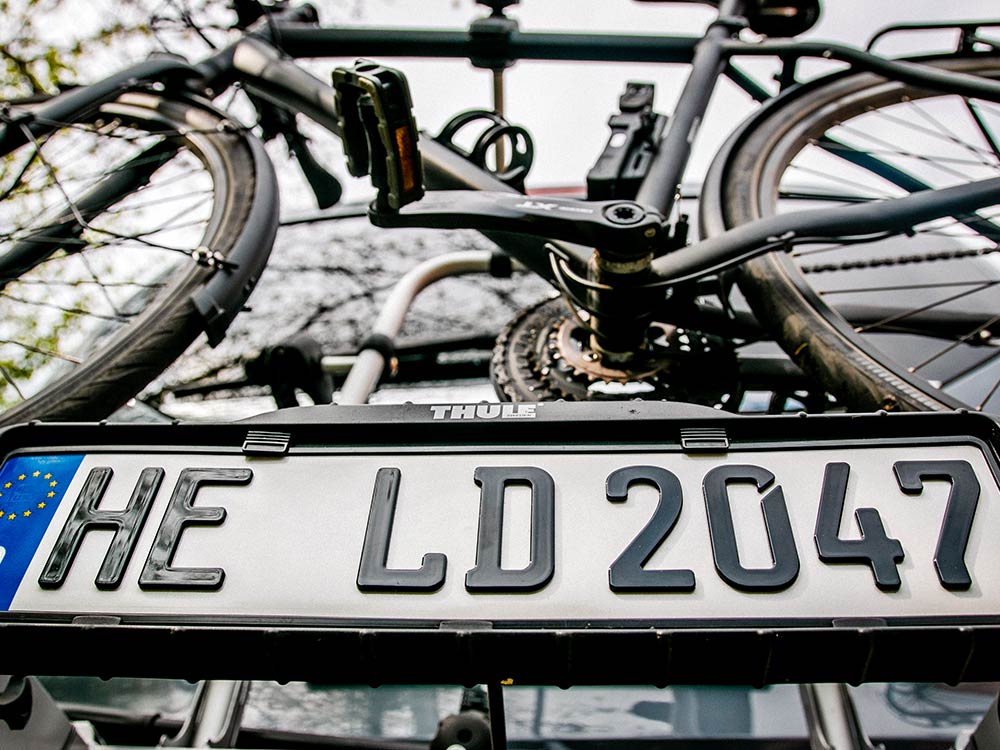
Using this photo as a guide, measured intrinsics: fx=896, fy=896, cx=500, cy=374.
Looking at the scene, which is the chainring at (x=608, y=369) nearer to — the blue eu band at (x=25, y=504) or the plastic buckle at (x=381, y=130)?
the plastic buckle at (x=381, y=130)

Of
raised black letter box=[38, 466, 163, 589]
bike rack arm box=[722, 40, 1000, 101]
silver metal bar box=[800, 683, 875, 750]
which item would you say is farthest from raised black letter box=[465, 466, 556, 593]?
bike rack arm box=[722, 40, 1000, 101]

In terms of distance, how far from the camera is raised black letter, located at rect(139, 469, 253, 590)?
119 centimetres

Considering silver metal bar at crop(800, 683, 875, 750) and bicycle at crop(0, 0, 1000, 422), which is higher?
bicycle at crop(0, 0, 1000, 422)

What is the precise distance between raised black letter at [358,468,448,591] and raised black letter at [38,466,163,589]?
33cm

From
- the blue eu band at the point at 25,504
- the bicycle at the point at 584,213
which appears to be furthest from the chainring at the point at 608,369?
the blue eu band at the point at 25,504

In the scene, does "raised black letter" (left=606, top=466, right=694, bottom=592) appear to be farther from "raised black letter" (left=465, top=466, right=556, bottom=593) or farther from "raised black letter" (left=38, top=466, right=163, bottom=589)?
"raised black letter" (left=38, top=466, right=163, bottom=589)

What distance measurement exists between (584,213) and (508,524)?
94cm

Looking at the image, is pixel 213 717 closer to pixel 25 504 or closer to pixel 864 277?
pixel 25 504

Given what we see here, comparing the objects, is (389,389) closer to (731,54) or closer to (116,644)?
(731,54)

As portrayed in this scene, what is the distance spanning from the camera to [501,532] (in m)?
1.22

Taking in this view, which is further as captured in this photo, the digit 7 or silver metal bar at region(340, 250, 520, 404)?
silver metal bar at region(340, 250, 520, 404)

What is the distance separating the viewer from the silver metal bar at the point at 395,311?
2.45 m

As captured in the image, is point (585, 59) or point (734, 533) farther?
point (585, 59)

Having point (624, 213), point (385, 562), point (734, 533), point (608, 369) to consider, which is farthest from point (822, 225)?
point (385, 562)
